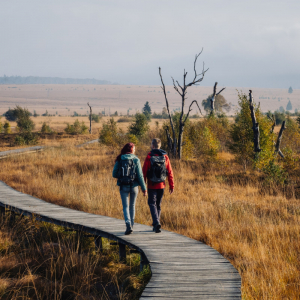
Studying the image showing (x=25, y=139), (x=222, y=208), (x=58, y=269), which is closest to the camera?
(x=58, y=269)

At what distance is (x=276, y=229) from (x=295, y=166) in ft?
27.8

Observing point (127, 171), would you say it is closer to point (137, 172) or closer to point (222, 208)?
point (137, 172)

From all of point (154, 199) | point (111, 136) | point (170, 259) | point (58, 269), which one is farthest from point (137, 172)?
point (111, 136)

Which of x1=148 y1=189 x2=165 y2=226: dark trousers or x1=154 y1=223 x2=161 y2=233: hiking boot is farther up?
x1=148 y1=189 x2=165 y2=226: dark trousers

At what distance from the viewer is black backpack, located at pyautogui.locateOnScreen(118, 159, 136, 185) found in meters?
5.81

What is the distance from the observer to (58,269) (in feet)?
19.0

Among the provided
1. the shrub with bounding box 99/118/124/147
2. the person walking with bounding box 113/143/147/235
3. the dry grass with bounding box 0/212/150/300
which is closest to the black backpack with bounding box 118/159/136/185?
the person walking with bounding box 113/143/147/235

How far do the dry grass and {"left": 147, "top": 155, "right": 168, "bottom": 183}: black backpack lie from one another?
151 centimetres

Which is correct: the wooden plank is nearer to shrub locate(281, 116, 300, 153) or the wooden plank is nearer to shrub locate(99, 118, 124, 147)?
shrub locate(99, 118, 124, 147)

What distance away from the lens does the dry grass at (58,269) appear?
16.5 feet

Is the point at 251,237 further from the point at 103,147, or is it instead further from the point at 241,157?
the point at 103,147

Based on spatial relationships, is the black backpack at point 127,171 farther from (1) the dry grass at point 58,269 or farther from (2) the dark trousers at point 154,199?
(1) the dry grass at point 58,269

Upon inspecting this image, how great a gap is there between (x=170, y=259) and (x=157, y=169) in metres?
1.53

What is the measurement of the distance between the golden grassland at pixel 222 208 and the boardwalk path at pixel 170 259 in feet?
1.59
